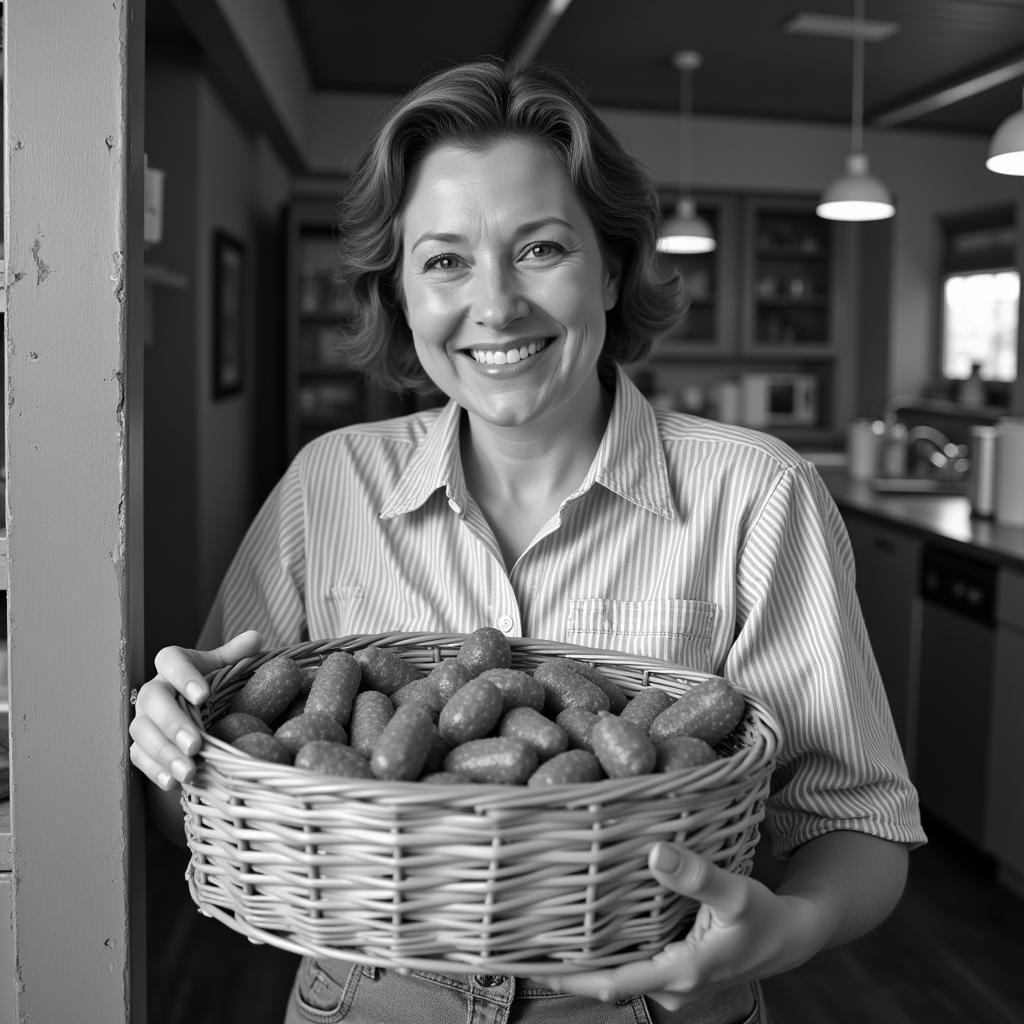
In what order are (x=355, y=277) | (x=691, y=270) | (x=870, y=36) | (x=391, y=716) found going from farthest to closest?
(x=691, y=270)
(x=870, y=36)
(x=355, y=277)
(x=391, y=716)

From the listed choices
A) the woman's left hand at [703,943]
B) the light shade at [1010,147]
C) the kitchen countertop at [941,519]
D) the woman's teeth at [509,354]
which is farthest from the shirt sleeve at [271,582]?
the light shade at [1010,147]

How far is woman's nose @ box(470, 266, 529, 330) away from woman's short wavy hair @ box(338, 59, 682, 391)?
18 cm

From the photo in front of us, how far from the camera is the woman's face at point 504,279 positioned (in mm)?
1276

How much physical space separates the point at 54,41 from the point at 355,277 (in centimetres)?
61

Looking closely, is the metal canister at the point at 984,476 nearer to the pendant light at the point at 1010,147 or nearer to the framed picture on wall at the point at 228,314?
the pendant light at the point at 1010,147

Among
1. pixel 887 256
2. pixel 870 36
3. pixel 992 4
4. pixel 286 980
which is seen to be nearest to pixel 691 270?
pixel 887 256

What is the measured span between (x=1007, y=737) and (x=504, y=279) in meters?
2.70

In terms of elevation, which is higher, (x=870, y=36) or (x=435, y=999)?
(x=870, y=36)

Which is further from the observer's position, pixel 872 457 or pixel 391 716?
pixel 872 457

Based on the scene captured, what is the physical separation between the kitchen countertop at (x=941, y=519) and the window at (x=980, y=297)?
2.68 metres

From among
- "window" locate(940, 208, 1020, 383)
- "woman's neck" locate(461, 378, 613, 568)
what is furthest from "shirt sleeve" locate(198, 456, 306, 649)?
"window" locate(940, 208, 1020, 383)

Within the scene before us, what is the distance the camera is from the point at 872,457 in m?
5.29

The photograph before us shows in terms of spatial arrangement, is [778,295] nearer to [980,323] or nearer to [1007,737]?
[980,323]

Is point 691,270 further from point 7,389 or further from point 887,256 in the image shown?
point 7,389
